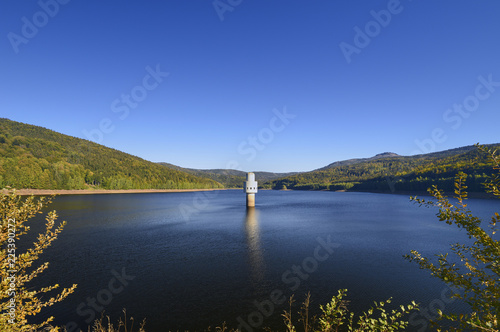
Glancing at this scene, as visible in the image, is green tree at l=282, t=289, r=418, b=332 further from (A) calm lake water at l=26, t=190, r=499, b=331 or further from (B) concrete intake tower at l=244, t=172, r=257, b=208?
(B) concrete intake tower at l=244, t=172, r=257, b=208

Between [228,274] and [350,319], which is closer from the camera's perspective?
[350,319]

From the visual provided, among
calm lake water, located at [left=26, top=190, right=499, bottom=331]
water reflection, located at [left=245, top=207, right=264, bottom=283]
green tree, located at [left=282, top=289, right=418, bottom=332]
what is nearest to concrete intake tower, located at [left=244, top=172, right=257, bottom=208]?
water reflection, located at [left=245, top=207, right=264, bottom=283]

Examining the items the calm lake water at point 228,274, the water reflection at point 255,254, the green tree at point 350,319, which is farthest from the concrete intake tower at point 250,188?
the green tree at point 350,319

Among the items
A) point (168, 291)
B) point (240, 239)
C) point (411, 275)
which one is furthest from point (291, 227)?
point (168, 291)

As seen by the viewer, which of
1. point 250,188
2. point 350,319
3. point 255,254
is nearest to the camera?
point 350,319

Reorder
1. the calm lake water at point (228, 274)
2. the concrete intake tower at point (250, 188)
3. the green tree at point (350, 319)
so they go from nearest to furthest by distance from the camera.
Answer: the green tree at point (350, 319)
the calm lake water at point (228, 274)
the concrete intake tower at point (250, 188)

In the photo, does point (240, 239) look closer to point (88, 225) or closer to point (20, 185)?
point (88, 225)

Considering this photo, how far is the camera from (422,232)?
4153 centimetres

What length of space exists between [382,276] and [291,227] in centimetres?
2457

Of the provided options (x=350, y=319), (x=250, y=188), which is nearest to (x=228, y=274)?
(x=350, y=319)

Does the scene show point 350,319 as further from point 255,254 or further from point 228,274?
point 255,254

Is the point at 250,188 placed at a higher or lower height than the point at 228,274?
higher

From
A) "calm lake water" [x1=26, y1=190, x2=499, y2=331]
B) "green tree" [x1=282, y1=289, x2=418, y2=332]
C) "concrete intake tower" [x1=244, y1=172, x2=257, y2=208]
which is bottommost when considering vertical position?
"calm lake water" [x1=26, y1=190, x2=499, y2=331]

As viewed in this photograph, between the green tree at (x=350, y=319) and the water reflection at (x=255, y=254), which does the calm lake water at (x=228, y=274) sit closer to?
the water reflection at (x=255, y=254)
